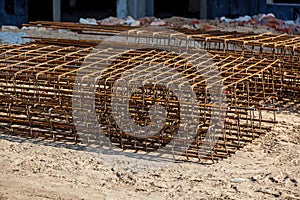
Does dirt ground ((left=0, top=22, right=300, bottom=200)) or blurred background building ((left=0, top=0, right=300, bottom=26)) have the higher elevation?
blurred background building ((left=0, top=0, right=300, bottom=26))

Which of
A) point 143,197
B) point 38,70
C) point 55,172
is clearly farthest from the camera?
point 38,70

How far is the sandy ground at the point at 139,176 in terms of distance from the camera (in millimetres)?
4629

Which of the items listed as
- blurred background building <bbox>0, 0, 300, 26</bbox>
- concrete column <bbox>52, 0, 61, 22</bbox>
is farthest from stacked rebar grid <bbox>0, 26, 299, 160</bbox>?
concrete column <bbox>52, 0, 61, 22</bbox>

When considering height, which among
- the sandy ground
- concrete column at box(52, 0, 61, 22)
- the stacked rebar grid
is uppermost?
concrete column at box(52, 0, 61, 22)

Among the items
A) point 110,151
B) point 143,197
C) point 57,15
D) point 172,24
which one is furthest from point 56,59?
point 57,15

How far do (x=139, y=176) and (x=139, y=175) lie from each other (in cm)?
2

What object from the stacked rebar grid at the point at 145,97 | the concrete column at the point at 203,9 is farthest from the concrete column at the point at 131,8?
the stacked rebar grid at the point at 145,97

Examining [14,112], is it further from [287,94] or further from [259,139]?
[287,94]

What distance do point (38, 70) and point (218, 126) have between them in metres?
1.78

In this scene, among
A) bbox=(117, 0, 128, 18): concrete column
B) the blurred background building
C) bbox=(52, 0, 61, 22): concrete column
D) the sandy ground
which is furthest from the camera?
bbox=(52, 0, 61, 22): concrete column

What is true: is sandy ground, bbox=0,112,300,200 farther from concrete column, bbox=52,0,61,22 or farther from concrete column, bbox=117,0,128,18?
concrete column, bbox=52,0,61,22

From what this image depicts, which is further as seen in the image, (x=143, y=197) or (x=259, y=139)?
(x=259, y=139)

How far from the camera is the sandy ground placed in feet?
15.2

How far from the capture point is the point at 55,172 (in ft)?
16.6
